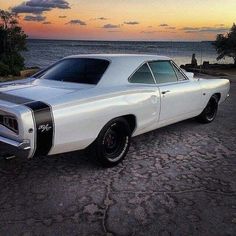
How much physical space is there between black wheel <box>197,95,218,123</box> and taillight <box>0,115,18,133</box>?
4282mm

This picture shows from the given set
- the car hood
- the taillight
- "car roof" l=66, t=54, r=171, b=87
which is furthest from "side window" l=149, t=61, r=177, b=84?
the taillight

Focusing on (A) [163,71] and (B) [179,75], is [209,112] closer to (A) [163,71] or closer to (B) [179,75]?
(B) [179,75]

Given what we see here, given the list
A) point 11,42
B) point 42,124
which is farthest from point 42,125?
point 11,42

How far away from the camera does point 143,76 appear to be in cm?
534

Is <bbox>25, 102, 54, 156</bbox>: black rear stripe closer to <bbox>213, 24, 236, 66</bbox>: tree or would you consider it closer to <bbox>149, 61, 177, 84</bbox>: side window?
<bbox>149, 61, 177, 84</bbox>: side window

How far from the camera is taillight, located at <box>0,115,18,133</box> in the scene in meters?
3.76

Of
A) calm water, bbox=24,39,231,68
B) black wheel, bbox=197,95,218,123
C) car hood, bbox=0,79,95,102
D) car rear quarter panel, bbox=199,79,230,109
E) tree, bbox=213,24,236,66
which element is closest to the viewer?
car hood, bbox=0,79,95,102

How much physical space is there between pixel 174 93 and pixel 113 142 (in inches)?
59.1

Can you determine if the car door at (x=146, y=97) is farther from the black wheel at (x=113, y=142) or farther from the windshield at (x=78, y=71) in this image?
the windshield at (x=78, y=71)

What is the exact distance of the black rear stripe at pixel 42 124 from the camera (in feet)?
12.1

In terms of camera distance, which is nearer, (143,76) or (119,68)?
(119,68)

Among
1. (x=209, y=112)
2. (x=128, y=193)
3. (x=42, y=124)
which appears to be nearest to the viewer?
(x=42, y=124)

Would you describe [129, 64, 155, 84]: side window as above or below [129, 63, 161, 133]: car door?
above

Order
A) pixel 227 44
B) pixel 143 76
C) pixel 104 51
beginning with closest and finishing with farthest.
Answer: pixel 143 76, pixel 227 44, pixel 104 51
